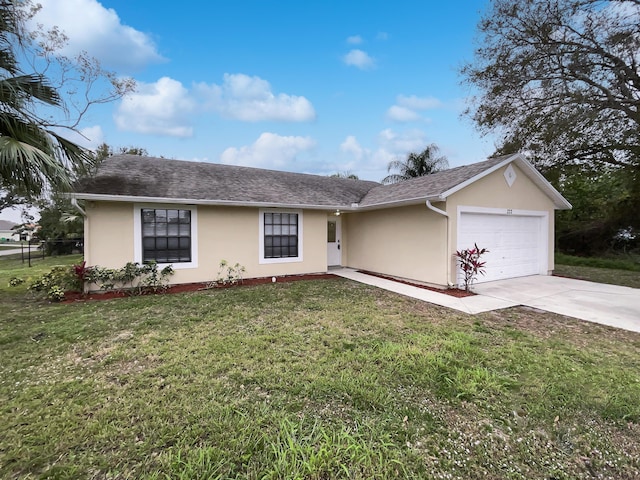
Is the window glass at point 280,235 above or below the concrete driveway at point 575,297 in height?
above

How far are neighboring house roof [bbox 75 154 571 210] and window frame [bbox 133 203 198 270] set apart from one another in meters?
0.39

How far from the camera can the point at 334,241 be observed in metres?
12.9

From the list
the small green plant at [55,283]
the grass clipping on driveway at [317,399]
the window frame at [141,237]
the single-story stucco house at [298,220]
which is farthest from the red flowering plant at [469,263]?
the small green plant at [55,283]

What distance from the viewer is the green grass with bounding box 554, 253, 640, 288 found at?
33.8 feet

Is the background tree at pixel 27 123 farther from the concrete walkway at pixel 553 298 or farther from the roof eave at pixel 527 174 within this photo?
the roof eave at pixel 527 174

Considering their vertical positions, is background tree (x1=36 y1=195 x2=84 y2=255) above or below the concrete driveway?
above

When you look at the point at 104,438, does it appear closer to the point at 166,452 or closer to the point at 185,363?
the point at 166,452

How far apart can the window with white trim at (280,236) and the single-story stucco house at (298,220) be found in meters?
0.04

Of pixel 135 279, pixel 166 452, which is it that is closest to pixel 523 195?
pixel 166 452

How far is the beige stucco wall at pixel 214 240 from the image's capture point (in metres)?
8.02

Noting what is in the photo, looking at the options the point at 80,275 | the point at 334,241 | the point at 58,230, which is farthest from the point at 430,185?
the point at 58,230

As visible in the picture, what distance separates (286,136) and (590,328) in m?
18.4

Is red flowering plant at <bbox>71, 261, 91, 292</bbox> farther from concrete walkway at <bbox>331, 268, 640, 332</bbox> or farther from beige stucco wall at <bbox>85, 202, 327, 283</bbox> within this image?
concrete walkway at <bbox>331, 268, 640, 332</bbox>

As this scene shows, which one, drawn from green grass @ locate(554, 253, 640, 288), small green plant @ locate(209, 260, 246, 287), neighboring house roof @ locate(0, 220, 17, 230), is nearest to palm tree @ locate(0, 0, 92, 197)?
small green plant @ locate(209, 260, 246, 287)
